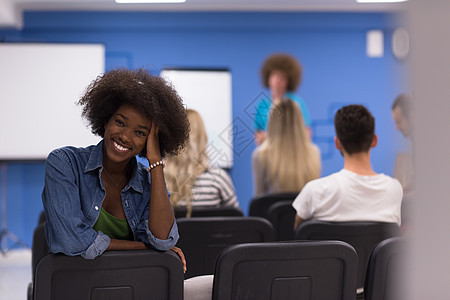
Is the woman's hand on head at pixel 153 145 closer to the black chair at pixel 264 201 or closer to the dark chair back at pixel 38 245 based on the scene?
the dark chair back at pixel 38 245

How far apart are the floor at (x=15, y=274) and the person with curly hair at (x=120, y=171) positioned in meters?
2.62

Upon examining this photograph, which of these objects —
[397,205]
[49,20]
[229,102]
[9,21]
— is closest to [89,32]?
[49,20]

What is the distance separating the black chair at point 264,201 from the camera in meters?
2.92

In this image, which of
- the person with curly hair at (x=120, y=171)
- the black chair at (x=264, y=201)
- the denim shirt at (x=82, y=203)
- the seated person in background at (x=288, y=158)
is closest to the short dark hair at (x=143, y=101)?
the person with curly hair at (x=120, y=171)

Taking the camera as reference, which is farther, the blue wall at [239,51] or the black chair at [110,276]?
the blue wall at [239,51]

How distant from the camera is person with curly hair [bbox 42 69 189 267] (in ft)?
4.95

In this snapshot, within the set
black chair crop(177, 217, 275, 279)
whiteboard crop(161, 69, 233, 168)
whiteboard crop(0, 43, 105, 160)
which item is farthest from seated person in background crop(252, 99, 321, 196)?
whiteboard crop(0, 43, 105, 160)

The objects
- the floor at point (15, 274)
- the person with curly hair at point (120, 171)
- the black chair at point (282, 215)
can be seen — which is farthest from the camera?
the floor at point (15, 274)

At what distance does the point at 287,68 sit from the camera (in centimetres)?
637

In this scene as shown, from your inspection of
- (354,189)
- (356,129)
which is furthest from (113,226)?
(356,129)

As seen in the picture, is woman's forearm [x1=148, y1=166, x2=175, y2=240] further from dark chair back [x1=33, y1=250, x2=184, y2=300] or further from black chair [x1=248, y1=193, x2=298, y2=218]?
black chair [x1=248, y1=193, x2=298, y2=218]

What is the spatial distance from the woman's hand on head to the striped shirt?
44.6 inches

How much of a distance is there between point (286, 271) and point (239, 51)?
195 inches

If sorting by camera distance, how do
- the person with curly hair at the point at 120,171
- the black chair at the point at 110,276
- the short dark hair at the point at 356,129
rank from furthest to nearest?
the short dark hair at the point at 356,129 < the person with curly hair at the point at 120,171 < the black chair at the point at 110,276
